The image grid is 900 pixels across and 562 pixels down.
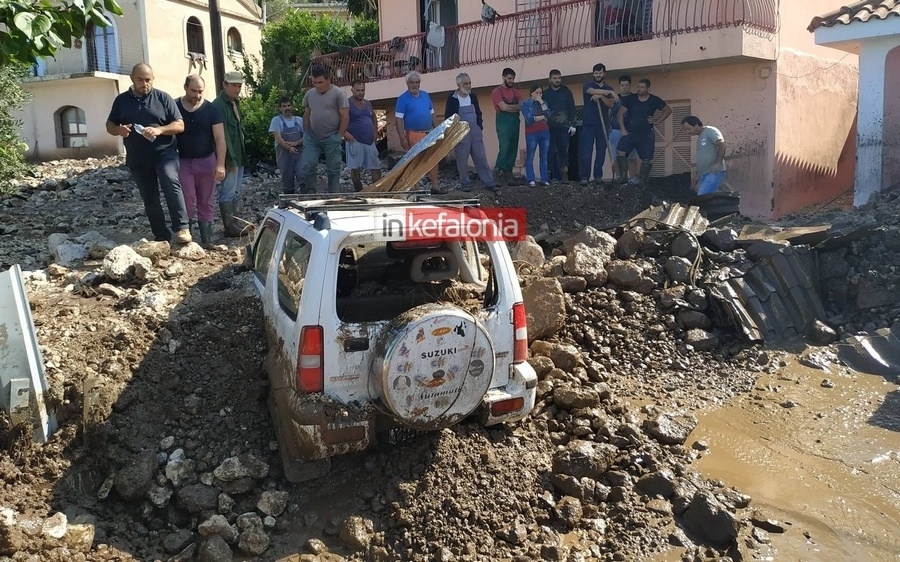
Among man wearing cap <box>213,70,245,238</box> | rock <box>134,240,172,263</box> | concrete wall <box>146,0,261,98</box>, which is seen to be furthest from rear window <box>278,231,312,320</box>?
concrete wall <box>146,0,261,98</box>

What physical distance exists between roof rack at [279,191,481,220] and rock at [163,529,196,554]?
202 centimetres

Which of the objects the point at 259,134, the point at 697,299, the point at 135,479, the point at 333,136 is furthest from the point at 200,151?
the point at 259,134

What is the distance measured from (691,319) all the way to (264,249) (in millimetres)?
4185

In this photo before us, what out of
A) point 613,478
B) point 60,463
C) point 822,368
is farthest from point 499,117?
point 60,463

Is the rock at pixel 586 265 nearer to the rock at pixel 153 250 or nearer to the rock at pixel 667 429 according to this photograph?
the rock at pixel 667 429

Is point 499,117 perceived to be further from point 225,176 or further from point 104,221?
point 104,221

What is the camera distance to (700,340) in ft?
24.1

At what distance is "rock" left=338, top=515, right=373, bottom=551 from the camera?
432cm

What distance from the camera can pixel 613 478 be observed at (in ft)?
16.5

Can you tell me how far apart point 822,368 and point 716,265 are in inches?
60.0

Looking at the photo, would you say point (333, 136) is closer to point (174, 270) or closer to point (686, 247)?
point (174, 270)

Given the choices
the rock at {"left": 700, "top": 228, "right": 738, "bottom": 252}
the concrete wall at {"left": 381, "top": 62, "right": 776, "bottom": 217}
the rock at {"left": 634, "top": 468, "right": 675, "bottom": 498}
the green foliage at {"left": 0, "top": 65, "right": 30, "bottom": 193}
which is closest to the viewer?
the rock at {"left": 634, "top": 468, "right": 675, "bottom": 498}

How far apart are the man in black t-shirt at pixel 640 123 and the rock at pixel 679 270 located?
4047 mm

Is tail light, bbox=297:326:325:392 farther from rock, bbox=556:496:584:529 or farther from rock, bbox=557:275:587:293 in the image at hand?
rock, bbox=557:275:587:293
